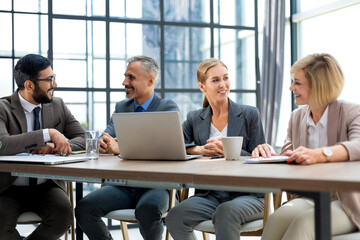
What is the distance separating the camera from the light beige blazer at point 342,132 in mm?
1763

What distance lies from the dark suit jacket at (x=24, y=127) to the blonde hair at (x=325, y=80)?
139 centimetres

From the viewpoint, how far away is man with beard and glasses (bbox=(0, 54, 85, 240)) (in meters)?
2.44

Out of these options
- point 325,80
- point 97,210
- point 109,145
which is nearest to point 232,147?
point 325,80

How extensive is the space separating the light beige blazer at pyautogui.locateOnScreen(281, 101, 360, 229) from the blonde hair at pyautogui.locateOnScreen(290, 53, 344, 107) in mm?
47

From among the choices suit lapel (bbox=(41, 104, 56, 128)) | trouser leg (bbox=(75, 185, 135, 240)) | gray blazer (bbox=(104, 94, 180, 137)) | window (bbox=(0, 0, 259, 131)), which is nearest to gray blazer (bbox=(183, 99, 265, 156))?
gray blazer (bbox=(104, 94, 180, 137))

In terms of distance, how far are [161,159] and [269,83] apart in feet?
12.3

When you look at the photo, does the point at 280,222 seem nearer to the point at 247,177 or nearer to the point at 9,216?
the point at 247,177

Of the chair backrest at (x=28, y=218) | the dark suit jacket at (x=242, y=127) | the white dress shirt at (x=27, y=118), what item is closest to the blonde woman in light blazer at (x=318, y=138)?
the dark suit jacket at (x=242, y=127)

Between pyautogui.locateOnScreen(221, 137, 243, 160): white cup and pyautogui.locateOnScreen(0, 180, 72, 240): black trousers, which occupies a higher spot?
pyautogui.locateOnScreen(221, 137, 243, 160): white cup

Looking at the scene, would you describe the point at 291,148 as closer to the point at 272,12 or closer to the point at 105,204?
the point at 105,204

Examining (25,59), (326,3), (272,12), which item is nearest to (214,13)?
(272,12)

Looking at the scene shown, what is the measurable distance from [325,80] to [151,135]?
33.8 inches

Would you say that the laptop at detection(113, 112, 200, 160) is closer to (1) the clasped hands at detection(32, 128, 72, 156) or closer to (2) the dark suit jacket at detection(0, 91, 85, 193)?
(1) the clasped hands at detection(32, 128, 72, 156)

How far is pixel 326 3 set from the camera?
218 inches
